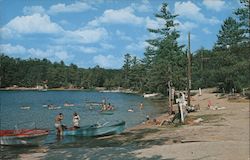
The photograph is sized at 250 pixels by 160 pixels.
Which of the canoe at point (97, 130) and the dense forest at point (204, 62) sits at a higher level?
the dense forest at point (204, 62)

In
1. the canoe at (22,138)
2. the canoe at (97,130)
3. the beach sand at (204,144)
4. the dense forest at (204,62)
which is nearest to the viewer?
the beach sand at (204,144)

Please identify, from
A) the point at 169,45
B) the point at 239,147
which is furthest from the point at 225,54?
the point at 239,147

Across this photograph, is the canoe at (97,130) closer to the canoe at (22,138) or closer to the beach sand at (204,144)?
the canoe at (22,138)

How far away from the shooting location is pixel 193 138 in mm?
20656

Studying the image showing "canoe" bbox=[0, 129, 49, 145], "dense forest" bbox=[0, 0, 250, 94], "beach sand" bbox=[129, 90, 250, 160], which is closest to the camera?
"beach sand" bbox=[129, 90, 250, 160]

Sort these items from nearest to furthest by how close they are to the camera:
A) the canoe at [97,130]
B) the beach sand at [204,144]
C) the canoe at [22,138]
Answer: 1. the beach sand at [204,144]
2. the canoe at [22,138]
3. the canoe at [97,130]

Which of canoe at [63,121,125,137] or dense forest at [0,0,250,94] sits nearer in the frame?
canoe at [63,121,125,137]

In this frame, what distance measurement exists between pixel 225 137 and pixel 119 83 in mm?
163192

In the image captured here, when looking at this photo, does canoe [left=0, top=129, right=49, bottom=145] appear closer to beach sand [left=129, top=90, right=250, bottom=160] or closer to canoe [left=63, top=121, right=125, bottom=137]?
canoe [left=63, top=121, right=125, bottom=137]

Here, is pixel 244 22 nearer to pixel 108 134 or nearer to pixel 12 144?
pixel 108 134

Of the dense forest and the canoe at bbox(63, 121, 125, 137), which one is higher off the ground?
the dense forest

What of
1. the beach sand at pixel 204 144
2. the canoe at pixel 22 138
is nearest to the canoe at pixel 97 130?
the canoe at pixel 22 138

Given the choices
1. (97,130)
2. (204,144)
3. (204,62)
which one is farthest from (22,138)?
(204,62)

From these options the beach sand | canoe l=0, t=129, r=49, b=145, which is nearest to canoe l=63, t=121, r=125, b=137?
canoe l=0, t=129, r=49, b=145
